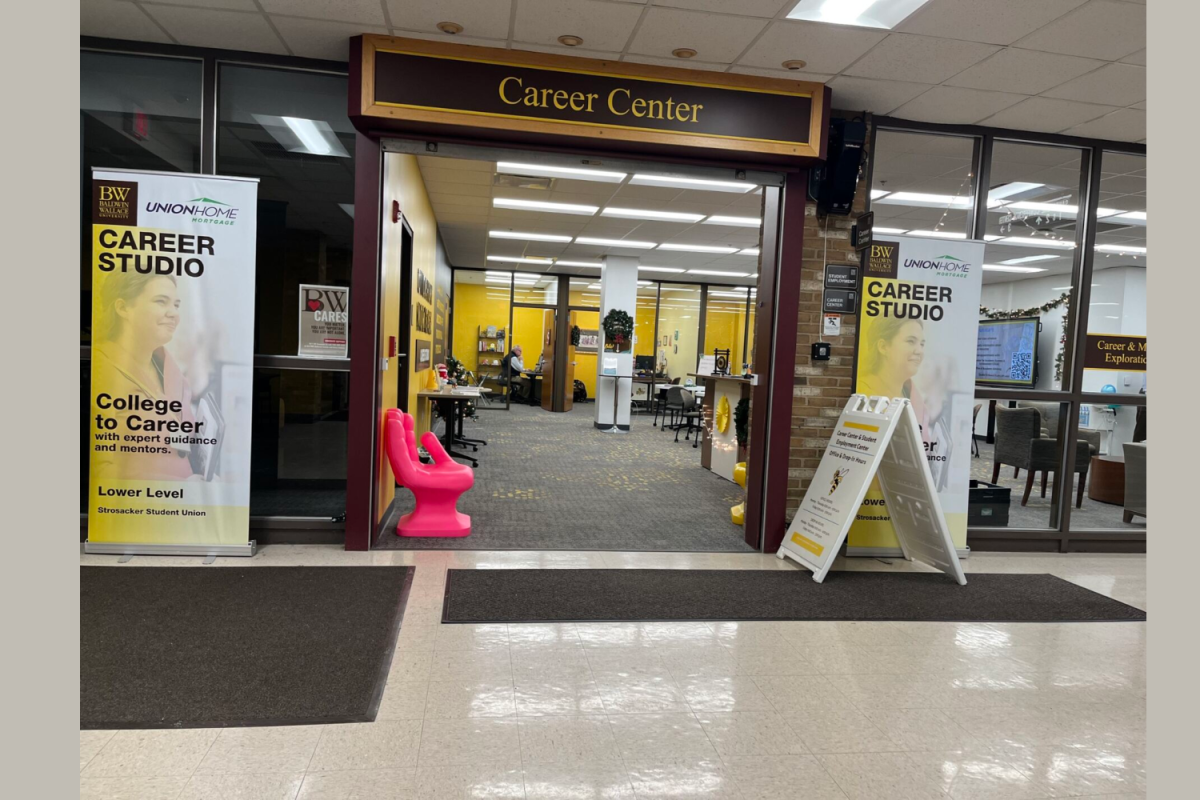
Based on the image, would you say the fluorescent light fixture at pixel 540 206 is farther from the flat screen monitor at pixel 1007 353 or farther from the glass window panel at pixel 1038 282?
the flat screen monitor at pixel 1007 353

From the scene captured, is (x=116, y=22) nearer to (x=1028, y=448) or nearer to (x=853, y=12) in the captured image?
(x=853, y=12)

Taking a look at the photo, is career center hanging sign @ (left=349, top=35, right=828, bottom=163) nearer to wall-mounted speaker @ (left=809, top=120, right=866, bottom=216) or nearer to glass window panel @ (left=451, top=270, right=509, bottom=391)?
wall-mounted speaker @ (left=809, top=120, right=866, bottom=216)

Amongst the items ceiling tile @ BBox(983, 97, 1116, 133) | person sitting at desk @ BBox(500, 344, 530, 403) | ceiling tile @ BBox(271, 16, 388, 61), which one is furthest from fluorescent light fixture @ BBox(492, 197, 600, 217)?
person sitting at desk @ BBox(500, 344, 530, 403)

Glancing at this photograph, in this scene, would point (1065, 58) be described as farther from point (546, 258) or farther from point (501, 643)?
point (546, 258)

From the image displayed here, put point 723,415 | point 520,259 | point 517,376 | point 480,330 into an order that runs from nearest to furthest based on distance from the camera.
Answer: point 723,415 → point 520,259 → point 517,376 → point 480,330

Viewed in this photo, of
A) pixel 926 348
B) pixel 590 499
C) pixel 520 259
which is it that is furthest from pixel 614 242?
pixel 926 348

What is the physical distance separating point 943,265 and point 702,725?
3546 millimetres

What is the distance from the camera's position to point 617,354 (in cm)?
1221

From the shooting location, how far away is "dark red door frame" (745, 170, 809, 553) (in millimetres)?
4648

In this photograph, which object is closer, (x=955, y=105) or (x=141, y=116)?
(x=141, y=116)

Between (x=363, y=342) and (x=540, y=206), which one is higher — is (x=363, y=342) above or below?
below

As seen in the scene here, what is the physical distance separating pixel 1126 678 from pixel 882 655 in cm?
100

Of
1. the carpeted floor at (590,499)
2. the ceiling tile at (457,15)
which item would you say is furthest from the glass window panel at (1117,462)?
the ceiling tile at (457,15)

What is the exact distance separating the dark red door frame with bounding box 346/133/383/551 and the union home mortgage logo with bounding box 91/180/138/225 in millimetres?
1168
